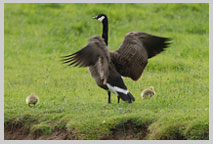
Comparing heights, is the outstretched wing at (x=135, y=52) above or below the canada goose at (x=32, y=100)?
above

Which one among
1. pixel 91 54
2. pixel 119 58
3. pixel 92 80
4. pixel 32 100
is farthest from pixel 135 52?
pixel 92 80

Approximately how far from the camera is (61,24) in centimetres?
1761

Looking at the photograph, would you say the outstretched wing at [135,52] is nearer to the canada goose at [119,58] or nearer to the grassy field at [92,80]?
the canada goose at [119,58]

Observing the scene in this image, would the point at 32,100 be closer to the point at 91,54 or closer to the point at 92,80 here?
the point at 91,54

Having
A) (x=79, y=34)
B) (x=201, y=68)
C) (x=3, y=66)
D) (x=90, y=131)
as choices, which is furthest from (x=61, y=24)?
(x=90, y=131)

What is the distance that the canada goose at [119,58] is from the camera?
871 centimetres

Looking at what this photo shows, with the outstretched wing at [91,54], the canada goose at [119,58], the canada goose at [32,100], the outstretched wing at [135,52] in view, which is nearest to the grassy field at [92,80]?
the canada goose at [32,100]

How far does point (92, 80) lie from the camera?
1268 centimetres

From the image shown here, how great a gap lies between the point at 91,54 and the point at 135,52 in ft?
4.16

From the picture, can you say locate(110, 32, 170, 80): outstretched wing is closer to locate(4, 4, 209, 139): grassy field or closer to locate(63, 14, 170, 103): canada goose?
locate(63, 14, 170, 103): canada goose

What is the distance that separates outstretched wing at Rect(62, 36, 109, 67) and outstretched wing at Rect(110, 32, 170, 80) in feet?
2.04

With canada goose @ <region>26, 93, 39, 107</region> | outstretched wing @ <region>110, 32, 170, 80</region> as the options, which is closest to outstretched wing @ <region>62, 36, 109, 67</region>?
A: outstretched wing @ <region>110, 32, 170, 80</region>

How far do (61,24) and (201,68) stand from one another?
6486mm

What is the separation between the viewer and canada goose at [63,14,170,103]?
8.71 meters
